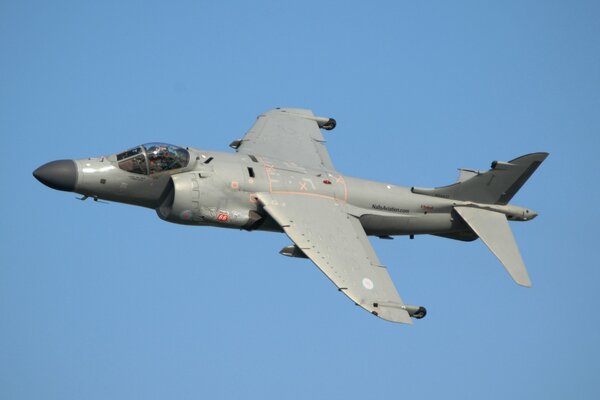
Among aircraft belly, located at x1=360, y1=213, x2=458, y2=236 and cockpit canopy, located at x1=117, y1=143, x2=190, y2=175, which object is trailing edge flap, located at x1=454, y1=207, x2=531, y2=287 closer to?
aircraft belly, located at x1=360, y1=213, x2=458, y2=236

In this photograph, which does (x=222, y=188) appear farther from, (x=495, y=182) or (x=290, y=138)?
(x=495, y=182)

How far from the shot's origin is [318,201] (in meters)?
49.0

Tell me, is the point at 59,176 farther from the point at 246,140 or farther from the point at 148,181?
the point at 246,140

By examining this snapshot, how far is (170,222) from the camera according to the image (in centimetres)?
4794

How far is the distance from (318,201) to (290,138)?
6.53 metres

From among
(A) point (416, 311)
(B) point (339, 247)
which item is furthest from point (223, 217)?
(A) point (416, 311)

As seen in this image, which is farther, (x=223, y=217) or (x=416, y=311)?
(x=223, y=217)

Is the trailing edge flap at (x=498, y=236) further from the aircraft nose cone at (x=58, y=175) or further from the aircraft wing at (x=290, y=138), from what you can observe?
the aircraft nose cone at (x=58, y=175)

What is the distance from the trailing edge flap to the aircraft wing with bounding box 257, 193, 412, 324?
504 centimetres

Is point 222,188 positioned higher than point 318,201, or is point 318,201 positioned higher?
point 222,188

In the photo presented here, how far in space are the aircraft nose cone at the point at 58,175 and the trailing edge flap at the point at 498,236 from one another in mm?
14537

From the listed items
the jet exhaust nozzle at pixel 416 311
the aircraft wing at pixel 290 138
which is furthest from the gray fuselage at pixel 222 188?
the jet exhaust nozzle at pixel 416 311

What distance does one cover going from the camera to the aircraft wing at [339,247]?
4478cm

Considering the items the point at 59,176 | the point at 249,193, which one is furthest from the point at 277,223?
the point at 59,176
